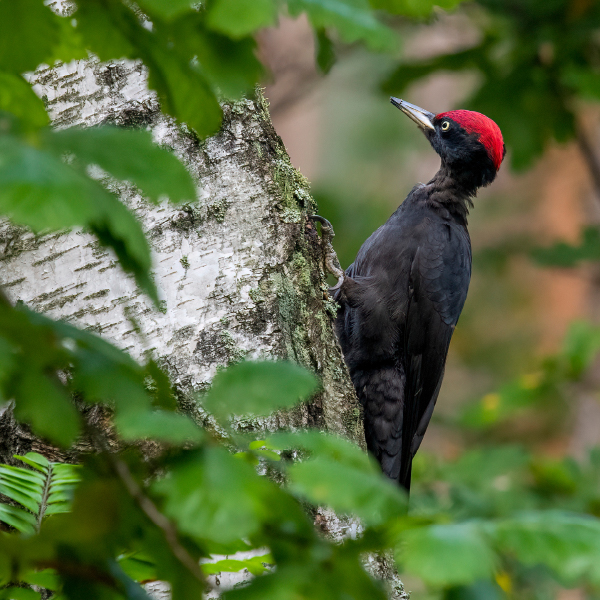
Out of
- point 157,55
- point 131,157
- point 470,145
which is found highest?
point 157,55

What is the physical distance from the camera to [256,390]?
0.60 metres

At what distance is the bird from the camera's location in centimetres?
289

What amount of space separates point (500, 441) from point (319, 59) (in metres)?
6.84

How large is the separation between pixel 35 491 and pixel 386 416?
6.63 ft

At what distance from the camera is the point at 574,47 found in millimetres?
2898

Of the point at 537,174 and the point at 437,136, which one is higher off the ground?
the point at 437,136

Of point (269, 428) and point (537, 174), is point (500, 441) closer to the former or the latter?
point (537, 174)

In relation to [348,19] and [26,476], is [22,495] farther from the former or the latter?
[348,19]

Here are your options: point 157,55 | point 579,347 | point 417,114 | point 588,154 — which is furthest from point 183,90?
point 579,347

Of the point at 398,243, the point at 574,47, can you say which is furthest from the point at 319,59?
the point at 574,47

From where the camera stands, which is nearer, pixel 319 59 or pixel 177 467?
pixel 177 467

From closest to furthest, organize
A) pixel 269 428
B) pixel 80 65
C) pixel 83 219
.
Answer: pixel 83 219 < pixel 269 428 < pixel 80 65

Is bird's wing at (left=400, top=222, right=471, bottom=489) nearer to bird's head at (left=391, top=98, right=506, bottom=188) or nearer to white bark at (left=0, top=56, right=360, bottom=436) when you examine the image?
bird's head at (left=391, top=98, right=506, bottom=188)

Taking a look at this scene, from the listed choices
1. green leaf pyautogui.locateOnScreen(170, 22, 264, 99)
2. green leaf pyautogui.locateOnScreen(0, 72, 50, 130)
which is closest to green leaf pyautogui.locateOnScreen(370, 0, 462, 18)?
green leaf pyautogui.locateOnScreen(170, 22, 264, 99)
